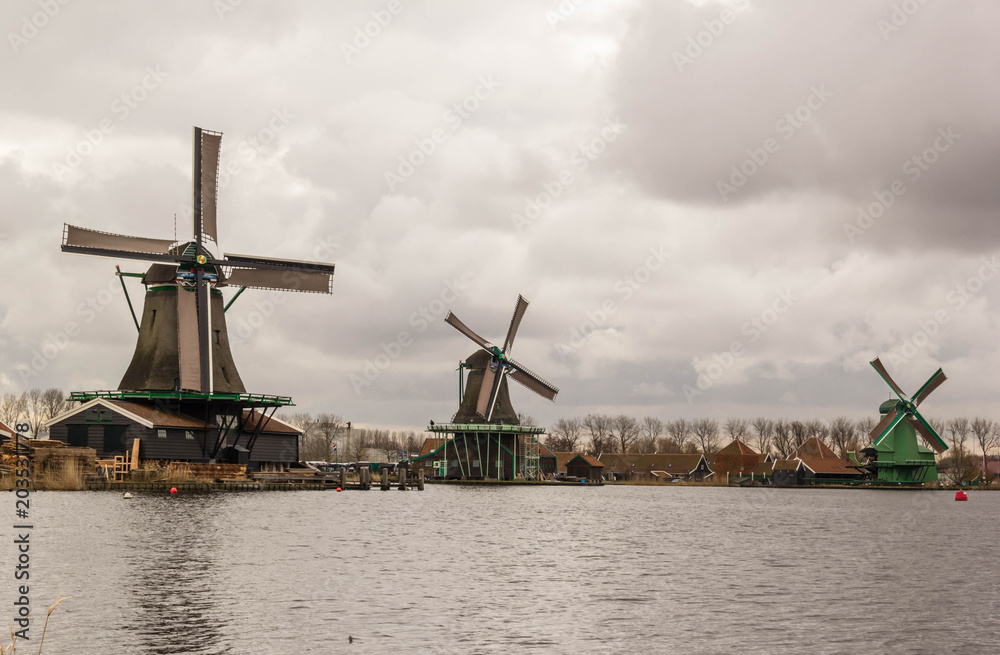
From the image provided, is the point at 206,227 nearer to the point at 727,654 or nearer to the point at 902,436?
the point at 727,654

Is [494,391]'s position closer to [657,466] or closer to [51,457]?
[657,466]

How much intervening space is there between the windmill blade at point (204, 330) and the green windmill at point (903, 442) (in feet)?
262

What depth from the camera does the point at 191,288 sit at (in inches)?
2510

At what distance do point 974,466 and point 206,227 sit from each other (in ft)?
412

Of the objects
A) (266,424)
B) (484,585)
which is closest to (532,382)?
(266,424)

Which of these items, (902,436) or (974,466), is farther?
(974,466)

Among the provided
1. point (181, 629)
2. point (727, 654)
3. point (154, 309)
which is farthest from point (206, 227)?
point (727, 654)

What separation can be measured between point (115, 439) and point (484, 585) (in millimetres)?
40746

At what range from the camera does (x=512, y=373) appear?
103938 millimetres

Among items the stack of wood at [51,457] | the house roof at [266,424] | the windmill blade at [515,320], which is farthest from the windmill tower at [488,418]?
the stack of wood at [51,457]

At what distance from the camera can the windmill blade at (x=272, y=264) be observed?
6571cm

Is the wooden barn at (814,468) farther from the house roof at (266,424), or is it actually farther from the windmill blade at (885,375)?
the house roof at (266,424)

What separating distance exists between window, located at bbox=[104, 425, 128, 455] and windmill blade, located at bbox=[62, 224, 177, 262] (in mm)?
11043

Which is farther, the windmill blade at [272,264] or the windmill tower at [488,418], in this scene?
the windmill tower at [488,418]
